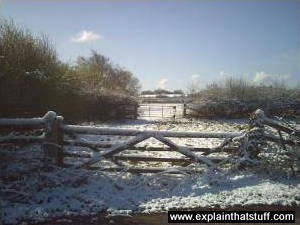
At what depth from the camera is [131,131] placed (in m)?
7.83

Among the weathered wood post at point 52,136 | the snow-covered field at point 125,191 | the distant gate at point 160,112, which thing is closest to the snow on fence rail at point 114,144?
the weathered wood post at point 52,136

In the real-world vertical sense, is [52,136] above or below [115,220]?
above

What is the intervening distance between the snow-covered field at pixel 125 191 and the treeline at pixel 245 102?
68.0 feet

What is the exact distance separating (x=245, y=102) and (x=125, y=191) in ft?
76.2

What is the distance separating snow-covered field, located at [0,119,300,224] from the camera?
250 inches

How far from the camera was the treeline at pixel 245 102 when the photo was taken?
2830 centimetres

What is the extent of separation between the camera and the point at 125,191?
7.16m

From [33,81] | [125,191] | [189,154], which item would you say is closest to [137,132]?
[189,154]

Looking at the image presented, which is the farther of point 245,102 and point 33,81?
point 245,102

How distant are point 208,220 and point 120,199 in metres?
1.75

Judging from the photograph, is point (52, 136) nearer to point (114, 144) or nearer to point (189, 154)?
point (114, 144)

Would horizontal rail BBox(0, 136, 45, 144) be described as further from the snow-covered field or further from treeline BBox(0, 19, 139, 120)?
treeline BBox(0, 19, 139, 120)

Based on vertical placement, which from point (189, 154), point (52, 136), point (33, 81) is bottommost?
point (189, 154)

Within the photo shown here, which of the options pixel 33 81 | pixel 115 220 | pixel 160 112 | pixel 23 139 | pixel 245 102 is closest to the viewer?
pixel 115 220
